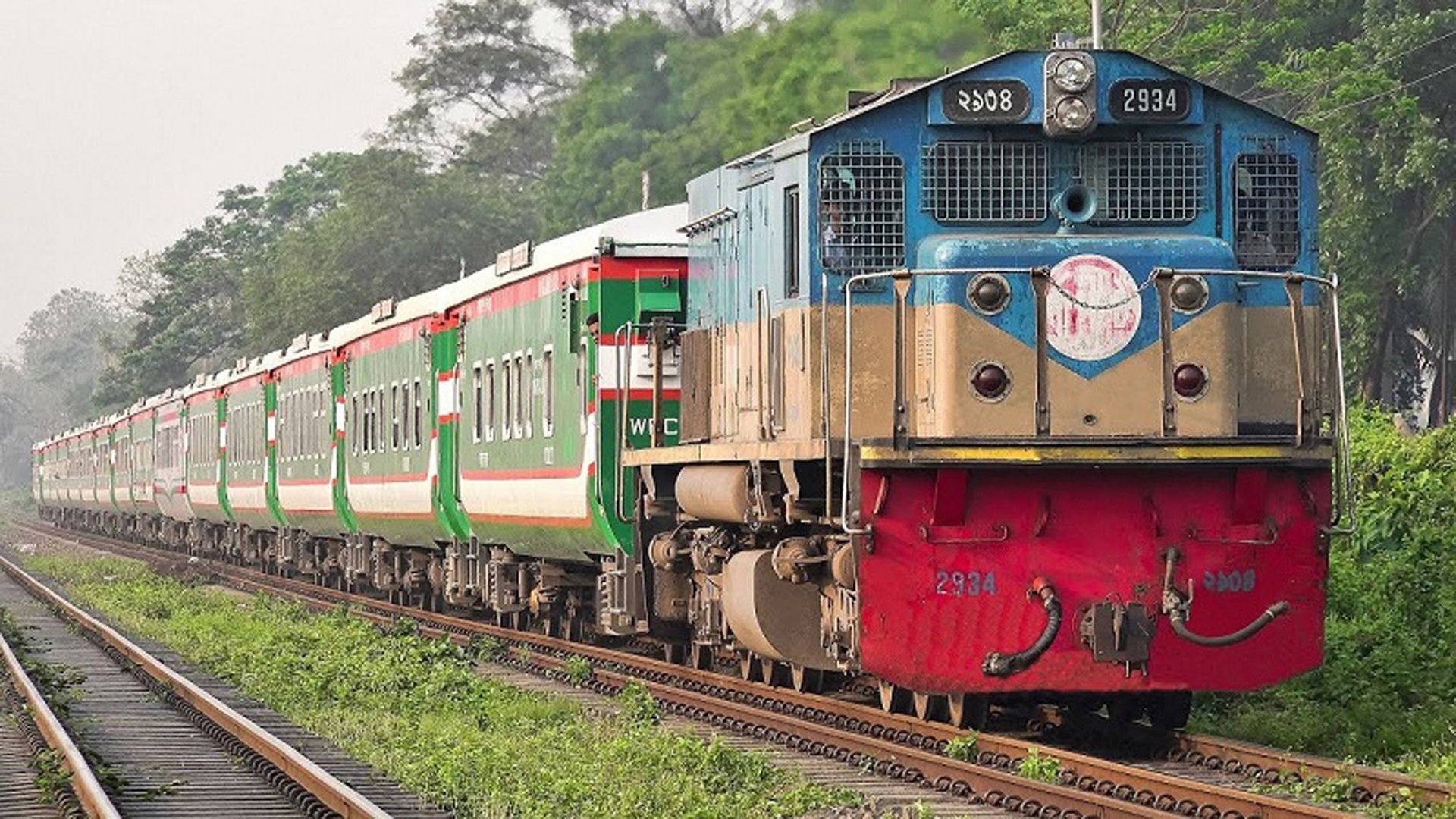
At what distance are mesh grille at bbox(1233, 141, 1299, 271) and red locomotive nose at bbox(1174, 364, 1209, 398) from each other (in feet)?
2.91

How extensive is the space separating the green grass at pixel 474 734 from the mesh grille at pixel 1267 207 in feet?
12.3

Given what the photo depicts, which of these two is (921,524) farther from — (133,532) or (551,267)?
(133,532)

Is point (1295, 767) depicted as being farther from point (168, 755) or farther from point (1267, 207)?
point (168, 755)

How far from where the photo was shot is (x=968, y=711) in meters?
12.7

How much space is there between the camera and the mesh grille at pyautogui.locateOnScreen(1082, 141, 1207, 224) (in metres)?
12.1

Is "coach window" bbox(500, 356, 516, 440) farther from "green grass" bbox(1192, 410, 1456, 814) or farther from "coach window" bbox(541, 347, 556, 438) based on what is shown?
"green grass" bbox(1192, 410, 1456, 814)

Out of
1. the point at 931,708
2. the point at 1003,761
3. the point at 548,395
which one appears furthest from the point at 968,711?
the point at 548,395

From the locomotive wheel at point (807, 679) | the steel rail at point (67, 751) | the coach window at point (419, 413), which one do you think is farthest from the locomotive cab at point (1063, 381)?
the coach window at point (419, 413)

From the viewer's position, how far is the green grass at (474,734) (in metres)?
10.8

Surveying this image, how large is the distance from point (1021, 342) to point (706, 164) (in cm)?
4885

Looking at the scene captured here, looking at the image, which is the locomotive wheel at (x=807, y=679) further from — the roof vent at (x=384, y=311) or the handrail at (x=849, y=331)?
the roof vent at (x=384, y=311)

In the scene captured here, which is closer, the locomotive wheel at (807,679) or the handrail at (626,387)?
the locomotive wheel at (807,679)

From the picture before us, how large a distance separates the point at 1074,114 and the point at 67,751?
667 cm

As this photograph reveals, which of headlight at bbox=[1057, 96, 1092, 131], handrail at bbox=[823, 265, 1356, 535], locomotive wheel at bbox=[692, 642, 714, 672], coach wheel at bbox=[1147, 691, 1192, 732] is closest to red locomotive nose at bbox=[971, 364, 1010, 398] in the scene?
handrail at bbox=[823, 265, 1356, 535]
